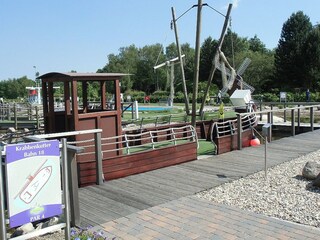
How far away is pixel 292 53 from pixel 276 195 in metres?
51.9

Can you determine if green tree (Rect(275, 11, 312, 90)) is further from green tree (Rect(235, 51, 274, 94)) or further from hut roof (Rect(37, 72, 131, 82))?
hut roof (Rect(37, 72, 131, 82))

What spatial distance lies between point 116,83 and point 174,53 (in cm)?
7860

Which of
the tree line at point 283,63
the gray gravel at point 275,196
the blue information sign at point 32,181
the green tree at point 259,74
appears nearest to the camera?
the blue information sign at point 32,181

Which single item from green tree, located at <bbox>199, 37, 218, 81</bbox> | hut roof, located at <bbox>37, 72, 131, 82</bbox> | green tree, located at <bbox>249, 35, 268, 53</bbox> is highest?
green tree, located at <bbox>249, 35, 268, 53</bbox>

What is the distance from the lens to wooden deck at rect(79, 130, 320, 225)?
5.75 m

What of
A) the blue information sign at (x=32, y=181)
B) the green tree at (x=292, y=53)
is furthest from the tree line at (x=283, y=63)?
the blue information sign at (x=32, y=181)

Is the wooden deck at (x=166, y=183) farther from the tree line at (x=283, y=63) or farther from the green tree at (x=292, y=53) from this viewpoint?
the green tree at (x=292, y=53)

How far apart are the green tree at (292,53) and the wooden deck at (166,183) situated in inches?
1807

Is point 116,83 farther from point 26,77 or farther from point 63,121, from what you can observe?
point 26,77

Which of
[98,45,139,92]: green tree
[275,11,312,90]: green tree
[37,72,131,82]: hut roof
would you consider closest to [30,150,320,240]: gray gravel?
[37,72,131,82]: hut roof

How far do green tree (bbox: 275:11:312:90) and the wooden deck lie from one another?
1807 inches

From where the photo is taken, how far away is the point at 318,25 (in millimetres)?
59156

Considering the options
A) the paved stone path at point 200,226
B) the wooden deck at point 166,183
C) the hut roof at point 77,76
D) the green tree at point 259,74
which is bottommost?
the paved stone path at point 200,226

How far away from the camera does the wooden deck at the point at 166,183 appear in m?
5.75
